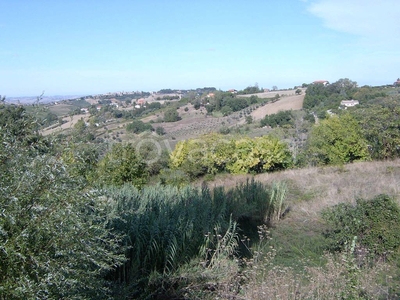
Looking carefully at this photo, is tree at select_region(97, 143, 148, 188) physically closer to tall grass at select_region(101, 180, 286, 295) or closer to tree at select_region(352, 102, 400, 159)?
tall grass at select_region(101, 180, 286, 295)

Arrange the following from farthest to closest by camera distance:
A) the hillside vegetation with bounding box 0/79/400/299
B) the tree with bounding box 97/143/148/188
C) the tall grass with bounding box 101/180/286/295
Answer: the tree with bounding box 97/143/148/188 < the tall grass with bounding box 101/180/286/295 < the hillside vegetation with bounding box 0/79/400/299

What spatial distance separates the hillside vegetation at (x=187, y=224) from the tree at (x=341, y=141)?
0.16ft

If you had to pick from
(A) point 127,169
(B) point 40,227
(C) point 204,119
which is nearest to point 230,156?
(A) point 127,169

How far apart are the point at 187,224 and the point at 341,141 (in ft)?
33.3

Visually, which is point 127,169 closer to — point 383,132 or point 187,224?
point 187,224

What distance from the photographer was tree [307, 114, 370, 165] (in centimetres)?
1294

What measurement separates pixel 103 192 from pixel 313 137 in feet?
41.1

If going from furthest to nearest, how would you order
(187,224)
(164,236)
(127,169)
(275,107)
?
(275,107) < (127,169) < (187,224) < (164,236)

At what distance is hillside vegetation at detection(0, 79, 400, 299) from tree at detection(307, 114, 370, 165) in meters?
0.05

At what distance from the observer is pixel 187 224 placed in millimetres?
4410

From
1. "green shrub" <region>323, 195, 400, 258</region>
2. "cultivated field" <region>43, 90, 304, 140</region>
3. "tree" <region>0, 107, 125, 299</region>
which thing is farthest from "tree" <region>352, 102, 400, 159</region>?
"cultivated field" <region>43, 90, 304, 140</region>

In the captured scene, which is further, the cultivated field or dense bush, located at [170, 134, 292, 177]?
the cultivated field

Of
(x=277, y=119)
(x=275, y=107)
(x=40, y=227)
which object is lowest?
(x=277, y=119)

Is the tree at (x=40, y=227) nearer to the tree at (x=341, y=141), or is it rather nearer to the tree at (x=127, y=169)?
the tree at (x=127, y=169)
